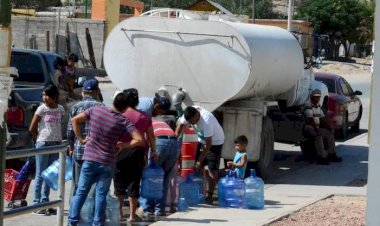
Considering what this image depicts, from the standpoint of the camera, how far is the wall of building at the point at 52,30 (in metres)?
44.2

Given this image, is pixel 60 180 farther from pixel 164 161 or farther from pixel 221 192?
pixel 221 192

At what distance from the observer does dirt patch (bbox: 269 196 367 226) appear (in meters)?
11.5

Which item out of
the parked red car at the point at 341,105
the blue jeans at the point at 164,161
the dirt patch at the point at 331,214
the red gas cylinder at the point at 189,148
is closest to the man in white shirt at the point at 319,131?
the parked red car at the point at 341,105

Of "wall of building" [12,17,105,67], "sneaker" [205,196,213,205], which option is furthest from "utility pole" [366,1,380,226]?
"wall of building" [12,17,105,67]

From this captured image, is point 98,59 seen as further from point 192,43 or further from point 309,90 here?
point 192,43

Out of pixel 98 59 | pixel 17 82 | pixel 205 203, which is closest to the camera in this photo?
pixel 205 203

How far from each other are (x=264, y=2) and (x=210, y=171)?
7760 centimetres

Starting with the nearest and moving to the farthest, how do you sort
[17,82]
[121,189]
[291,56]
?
[121,189] → [17,82] → [291,56]

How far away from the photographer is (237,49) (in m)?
14.3

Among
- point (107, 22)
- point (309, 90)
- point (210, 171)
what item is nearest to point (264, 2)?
point (107, 22)

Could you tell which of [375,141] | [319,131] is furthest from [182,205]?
[319,131]

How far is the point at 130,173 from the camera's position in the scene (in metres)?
11.2

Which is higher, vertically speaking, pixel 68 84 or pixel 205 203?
pixel 68 84

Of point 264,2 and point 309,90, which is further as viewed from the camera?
point 264,2
